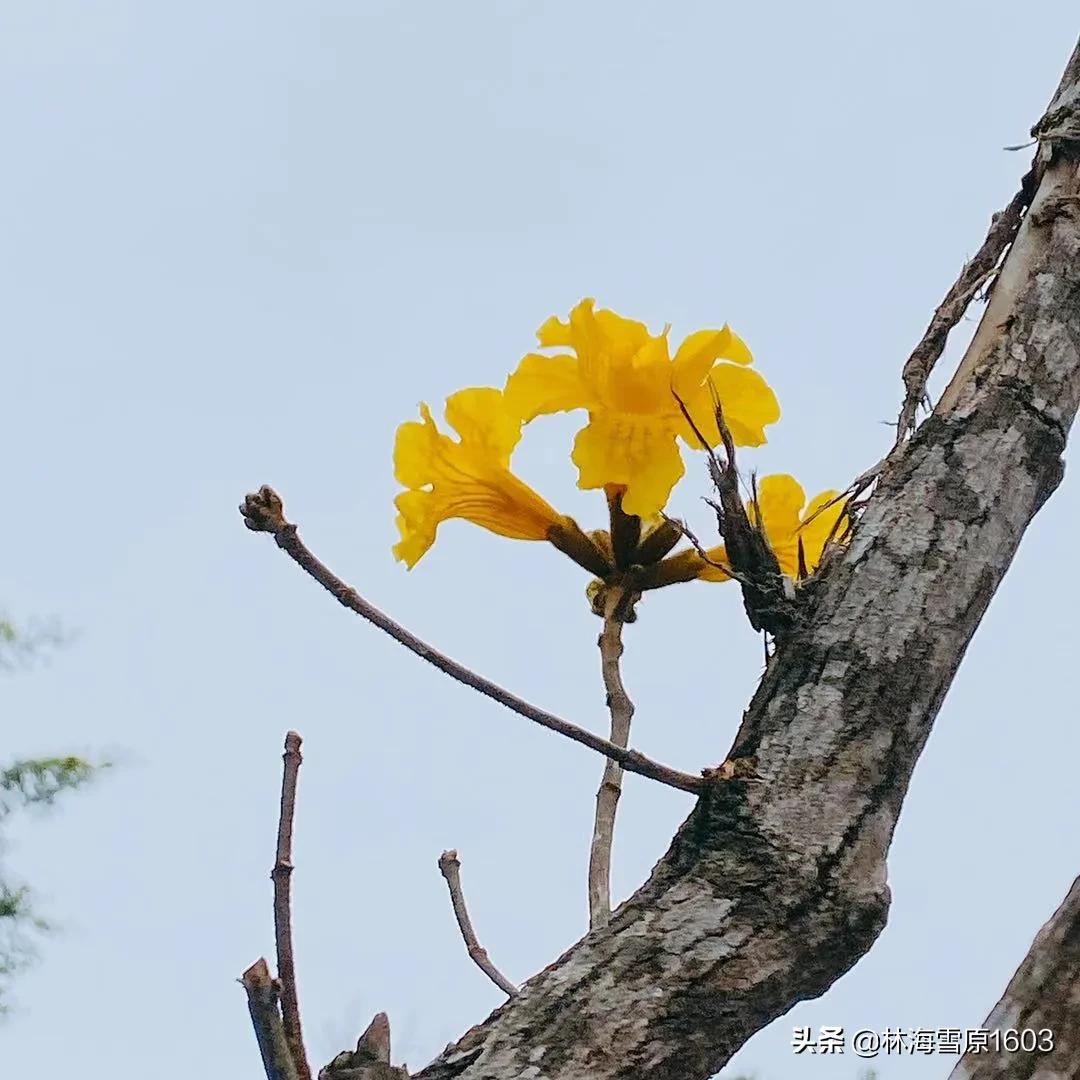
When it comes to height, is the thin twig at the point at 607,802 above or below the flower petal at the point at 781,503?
below

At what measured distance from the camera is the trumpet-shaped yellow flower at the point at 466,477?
1.43m

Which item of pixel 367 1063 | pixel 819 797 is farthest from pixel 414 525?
pixel 367 1063

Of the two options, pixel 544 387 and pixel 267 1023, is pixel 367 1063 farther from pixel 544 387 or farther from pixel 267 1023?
pixel 544 387

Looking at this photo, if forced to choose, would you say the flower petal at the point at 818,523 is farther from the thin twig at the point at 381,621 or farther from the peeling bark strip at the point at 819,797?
the thin twig at the point at 381,621

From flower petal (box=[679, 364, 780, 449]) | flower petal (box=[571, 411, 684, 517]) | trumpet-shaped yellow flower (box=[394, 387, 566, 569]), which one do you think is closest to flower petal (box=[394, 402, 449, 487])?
trumpet-shaped yellow flower (box=[394, 387, 566, 569])

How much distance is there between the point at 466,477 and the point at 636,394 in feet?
0.67

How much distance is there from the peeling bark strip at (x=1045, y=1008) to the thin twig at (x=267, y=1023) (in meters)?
0.39

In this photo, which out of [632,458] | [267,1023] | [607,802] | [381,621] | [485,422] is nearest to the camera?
[267,1023]

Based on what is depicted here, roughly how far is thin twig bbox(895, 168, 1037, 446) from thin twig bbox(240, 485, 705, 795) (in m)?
0.56

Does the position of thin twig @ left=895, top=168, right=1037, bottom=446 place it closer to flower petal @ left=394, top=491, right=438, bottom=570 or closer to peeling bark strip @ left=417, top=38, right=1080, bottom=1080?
peeling bark strip @ left=417, top=38, right=1080, bottom=1080

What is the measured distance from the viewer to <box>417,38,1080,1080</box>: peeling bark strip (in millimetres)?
937

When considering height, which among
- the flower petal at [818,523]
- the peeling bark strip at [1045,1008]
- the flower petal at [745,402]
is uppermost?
the flower petal at [745,402]

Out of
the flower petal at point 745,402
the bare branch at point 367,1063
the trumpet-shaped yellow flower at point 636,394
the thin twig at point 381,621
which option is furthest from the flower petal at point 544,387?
the bare branch at point 367,1063

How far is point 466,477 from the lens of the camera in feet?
4.76
